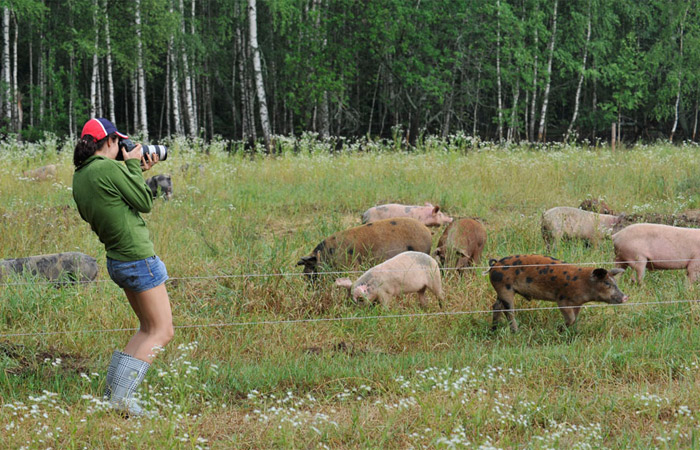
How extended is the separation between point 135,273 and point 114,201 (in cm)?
46

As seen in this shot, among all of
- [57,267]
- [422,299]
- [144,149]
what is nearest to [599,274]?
[422,299]

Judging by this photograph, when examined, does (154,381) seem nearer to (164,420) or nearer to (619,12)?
(164,420)

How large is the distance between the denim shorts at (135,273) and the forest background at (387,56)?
50.1 feet

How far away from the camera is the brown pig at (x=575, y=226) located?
8.16 m

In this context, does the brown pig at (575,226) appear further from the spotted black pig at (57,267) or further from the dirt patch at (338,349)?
the spotted black pig at (57,267)

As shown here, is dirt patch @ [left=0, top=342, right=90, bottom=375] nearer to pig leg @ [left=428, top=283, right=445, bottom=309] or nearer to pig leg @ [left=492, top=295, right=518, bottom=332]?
pig leg @ [left=428, top=283, right=445, bottom=309]

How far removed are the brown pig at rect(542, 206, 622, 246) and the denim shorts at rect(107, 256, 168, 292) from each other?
5.34 metres

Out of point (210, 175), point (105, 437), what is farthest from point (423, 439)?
point (210, 175)

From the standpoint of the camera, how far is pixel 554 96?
3266 centimetres

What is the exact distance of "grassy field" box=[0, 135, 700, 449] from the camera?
4137mm

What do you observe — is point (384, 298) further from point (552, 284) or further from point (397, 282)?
point (552, 284)

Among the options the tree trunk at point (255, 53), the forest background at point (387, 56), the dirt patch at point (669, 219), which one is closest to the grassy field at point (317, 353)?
the dirt patch at point (669, 219)

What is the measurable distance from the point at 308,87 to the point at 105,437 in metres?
19.7

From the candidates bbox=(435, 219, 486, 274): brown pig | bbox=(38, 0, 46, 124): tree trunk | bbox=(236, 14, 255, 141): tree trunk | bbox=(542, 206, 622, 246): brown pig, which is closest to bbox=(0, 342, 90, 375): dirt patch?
bbox=(435, 219, 486, 274): brown pig
